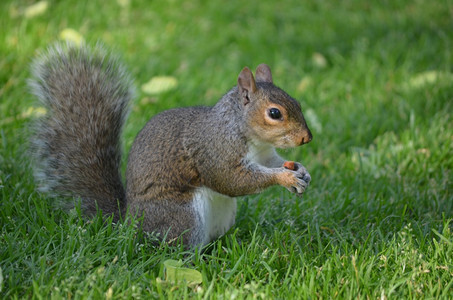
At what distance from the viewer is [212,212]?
74.9 inches

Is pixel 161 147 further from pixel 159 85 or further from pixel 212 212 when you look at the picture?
pixel 159 85

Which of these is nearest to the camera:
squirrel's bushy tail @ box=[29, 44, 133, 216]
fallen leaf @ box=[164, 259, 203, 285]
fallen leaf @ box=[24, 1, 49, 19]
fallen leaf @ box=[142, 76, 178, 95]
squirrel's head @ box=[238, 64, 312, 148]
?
fallen leaf @ box=[164, 259, 203, 285]

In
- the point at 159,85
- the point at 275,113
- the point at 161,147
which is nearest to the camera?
the point at 275,113

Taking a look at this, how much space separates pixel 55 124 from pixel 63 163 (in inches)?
5.8

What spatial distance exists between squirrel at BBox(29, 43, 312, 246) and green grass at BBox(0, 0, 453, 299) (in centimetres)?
10

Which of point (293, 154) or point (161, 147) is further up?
point (161, 147)

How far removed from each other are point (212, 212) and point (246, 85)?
1.45ft

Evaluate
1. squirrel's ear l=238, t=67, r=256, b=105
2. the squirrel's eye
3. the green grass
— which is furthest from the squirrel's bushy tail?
the squirrel's eye

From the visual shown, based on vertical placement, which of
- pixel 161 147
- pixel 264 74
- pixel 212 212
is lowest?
pixel 212 212

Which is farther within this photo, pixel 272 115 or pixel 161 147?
pixel 161 147

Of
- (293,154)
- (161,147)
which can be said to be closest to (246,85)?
(161,147)

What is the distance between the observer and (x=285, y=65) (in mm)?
3453

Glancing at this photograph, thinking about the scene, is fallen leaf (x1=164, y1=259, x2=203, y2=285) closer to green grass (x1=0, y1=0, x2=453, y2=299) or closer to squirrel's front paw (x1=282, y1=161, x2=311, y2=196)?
green grass (x1=0, y1=0, x2=453, y2=299)

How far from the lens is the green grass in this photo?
5.08ft
